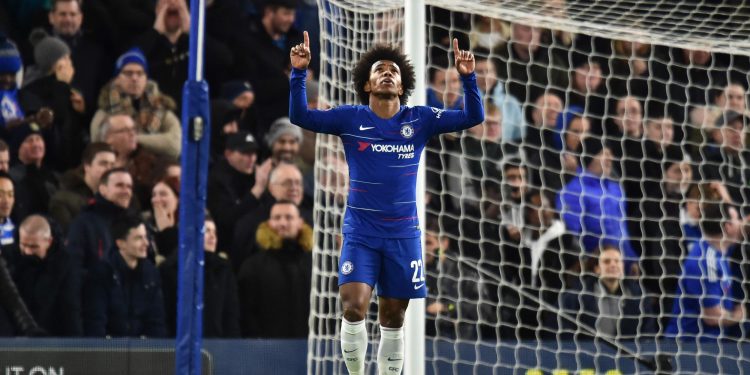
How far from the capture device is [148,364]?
8.16 m

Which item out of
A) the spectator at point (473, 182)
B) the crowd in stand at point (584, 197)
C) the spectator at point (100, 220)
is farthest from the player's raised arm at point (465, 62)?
the spectator at point (100, 220)

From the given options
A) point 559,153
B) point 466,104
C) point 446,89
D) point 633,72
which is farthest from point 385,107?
point 633,72

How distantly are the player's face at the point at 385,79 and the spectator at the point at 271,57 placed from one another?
3689 mm

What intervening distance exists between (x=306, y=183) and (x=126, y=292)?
6.12ft

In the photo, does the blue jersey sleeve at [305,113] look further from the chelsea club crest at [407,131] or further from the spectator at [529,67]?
the spectator at [529,67]

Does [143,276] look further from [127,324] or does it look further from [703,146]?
[703,146]

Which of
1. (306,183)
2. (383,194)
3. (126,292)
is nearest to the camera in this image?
(383,194)

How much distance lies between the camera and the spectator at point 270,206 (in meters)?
9.02

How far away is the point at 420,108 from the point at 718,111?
4616 millimetres

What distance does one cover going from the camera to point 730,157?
33.2 feet

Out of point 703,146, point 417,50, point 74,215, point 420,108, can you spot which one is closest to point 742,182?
point 703,146

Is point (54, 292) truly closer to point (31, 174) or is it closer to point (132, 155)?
point (31, 174)

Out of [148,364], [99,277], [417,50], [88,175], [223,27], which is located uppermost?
[223,27]

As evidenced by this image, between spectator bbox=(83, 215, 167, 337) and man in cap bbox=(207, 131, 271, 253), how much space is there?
0.72 m
